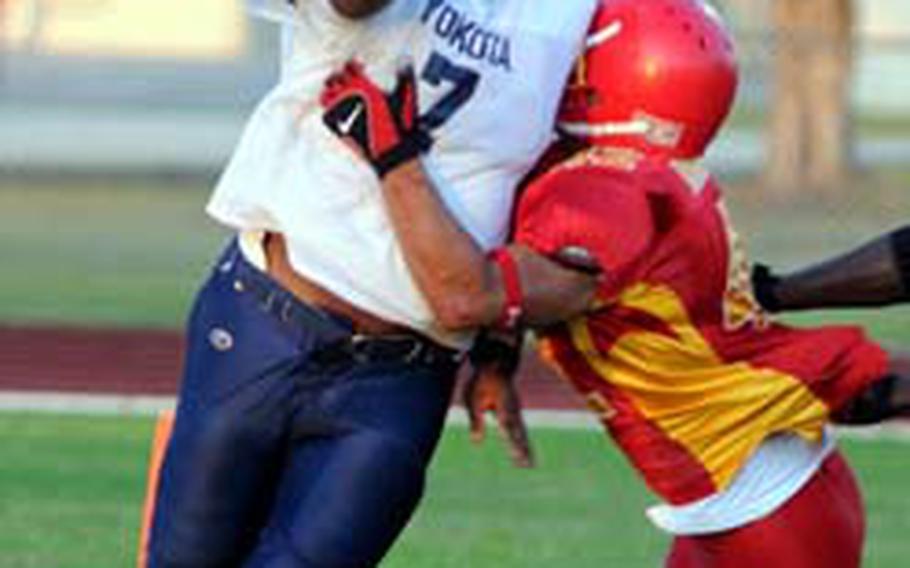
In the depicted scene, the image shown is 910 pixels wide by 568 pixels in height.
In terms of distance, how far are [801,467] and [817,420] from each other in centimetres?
9

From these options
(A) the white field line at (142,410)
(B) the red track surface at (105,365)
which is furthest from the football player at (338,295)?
(B) the red track surface at (105,365)

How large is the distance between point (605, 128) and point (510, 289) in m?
0.43

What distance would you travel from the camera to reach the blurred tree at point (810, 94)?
992 inches

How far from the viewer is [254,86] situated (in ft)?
118

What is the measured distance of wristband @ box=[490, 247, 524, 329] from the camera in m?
5.37

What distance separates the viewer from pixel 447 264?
5.32 metres

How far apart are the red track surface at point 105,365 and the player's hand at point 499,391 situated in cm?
740

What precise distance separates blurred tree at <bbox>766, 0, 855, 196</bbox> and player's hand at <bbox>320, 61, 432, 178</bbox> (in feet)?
65.1

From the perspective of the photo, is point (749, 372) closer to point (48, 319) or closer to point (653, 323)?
point (653, 323)

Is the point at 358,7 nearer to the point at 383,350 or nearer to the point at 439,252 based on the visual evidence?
the point at 439,252

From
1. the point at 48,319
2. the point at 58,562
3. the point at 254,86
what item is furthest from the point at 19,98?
the point at 58,562

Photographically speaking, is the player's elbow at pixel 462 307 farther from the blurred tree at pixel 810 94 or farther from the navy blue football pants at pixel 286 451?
the blurred tree at pixel 810 94

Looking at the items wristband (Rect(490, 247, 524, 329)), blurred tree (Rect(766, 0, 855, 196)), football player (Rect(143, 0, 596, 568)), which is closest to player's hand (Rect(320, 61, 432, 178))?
football player (Rect(143, 0, 596, 568))

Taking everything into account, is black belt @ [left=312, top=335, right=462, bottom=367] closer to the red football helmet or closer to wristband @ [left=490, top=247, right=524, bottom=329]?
wristband @ [left=490, top=247, right=524, bottom=329]
